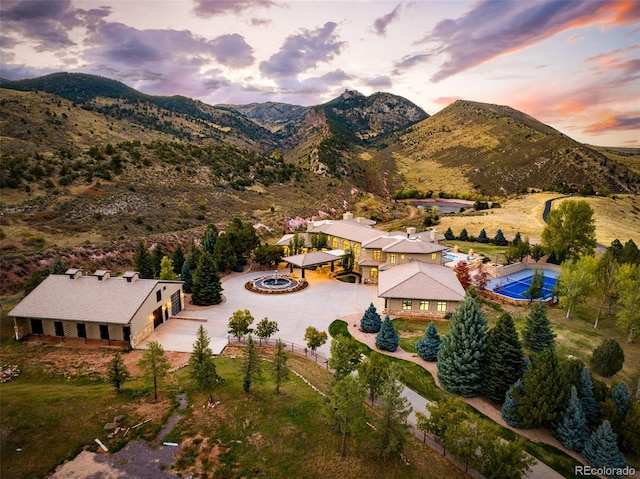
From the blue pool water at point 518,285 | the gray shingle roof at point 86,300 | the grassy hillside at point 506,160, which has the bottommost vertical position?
the blue pool water at point 518,285

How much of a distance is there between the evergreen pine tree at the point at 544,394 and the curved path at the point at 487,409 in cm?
73

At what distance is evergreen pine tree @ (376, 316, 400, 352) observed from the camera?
1105 inches

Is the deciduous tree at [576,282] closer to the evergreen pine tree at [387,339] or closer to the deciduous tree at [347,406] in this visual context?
the evergreen pine tree at [387,339]

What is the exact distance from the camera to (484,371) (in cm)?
2275

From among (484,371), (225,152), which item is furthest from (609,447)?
(225,152)

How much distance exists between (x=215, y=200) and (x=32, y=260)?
130 ft

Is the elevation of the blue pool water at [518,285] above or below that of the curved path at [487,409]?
above

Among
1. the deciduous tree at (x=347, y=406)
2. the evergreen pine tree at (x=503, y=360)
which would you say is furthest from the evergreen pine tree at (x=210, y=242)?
the evergreen pine tree at (x=503, y=360)

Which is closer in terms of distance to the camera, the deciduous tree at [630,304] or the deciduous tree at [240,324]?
the deciduous tree at [240,324]

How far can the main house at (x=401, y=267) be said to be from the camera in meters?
35.5

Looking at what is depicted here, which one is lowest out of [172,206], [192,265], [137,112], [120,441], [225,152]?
[120,441]

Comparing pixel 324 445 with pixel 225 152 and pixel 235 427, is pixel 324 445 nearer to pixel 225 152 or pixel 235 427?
pixel 235 427

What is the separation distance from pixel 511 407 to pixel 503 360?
104 inches

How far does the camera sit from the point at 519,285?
4616 cm
